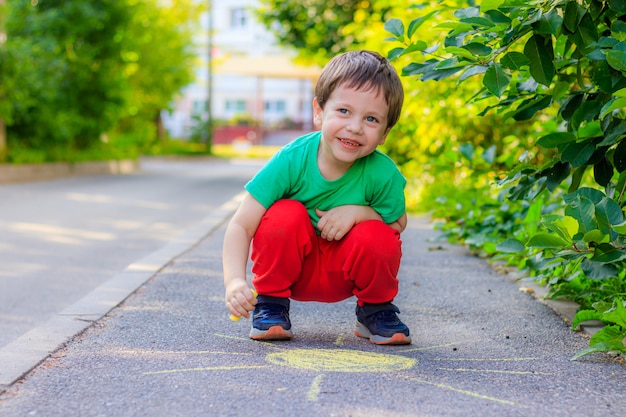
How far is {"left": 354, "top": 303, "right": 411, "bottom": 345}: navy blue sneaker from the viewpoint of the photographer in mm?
3254

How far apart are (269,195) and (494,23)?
1.08 metres

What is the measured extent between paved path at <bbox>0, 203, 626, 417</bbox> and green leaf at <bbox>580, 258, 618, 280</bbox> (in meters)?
0.34

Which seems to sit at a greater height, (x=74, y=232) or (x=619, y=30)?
(x=619, y=30)

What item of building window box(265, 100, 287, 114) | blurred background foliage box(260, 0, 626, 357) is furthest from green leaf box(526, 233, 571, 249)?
building window box(265, 100, 287, 114)

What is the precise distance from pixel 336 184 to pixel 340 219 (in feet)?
0.51

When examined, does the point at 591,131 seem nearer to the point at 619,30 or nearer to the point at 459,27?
the point at 619,30

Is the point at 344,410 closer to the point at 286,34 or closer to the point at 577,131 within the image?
the point at 577,131

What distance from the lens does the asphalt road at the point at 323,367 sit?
96.2 inches

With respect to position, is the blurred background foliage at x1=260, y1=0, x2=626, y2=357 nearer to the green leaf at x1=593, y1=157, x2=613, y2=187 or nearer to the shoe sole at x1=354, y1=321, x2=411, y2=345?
the green leaf at x1=593, y1=157, x2=613, y2=187

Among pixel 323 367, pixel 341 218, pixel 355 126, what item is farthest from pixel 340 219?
pixel 323 367

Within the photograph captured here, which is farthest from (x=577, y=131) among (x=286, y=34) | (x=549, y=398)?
(x=286, y=34)

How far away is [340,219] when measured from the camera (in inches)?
128

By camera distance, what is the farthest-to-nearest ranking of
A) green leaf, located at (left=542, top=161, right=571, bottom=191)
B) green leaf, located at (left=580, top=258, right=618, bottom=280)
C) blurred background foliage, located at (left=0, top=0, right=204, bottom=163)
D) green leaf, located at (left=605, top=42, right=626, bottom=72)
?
blurred background foliage, located at (left=0, top=0, right=204, bottom=163)
green leaf, located at (left=542, top=161, right=571, bottom=191)
green leaf, located at (left=580, top=258, right=618, bottom=280)
green leaf, located at (left=605, top=42, right=626, bottom=72)

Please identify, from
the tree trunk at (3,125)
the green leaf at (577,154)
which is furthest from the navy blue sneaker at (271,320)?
the tree trunk at (3,125)
